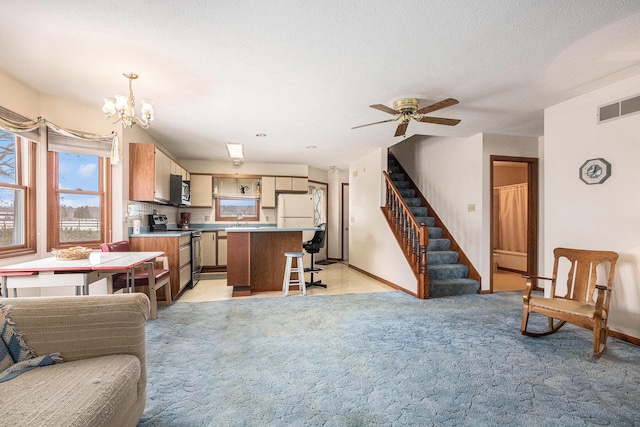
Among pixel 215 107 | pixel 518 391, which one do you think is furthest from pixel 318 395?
pixel 215 107

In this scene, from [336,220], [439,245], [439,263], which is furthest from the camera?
[336,220]

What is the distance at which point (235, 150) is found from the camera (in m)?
5.61

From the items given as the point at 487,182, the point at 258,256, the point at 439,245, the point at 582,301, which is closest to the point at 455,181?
the point at 487,182

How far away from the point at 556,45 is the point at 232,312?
A: 408 cm

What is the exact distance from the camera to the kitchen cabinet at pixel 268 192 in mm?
6996

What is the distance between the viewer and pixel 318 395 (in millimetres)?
1918

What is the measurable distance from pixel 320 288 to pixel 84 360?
3.75 m

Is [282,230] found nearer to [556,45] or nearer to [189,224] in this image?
[189,224]

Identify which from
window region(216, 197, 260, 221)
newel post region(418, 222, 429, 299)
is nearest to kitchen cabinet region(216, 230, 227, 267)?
window region(216, 197, 260, 221)

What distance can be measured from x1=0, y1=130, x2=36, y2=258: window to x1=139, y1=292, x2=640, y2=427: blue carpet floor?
1.59m

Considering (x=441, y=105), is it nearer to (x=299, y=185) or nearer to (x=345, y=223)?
(x=299, y=185)

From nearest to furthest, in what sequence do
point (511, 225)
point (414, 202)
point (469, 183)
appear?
point (469, 183), point (414, 202), point (511, 225)

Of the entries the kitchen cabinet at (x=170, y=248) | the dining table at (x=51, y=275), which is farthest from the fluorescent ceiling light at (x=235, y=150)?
the dining table at (x=51, y=275)

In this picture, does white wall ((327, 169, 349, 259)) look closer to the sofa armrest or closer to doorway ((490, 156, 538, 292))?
doorway ((490, 156, 538, 292))
